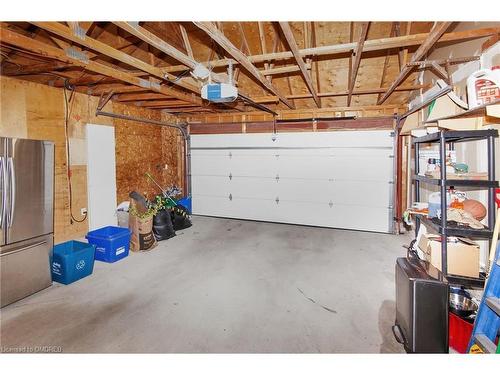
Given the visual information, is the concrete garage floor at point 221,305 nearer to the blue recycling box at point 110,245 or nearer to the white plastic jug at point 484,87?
the blue recycling box at point 110,245

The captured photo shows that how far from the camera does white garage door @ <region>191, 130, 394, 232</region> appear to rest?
17.9 feet

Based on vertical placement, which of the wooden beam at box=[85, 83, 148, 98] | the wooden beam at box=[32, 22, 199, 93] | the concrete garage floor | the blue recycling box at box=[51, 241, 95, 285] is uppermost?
the wooden beam at box=[85, 83, 148, 98]

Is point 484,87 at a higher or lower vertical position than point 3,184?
higher

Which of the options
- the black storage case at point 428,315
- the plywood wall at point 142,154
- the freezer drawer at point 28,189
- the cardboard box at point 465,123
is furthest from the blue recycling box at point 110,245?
the cardboard box at point 465,123

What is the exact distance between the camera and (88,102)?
14.2 ft

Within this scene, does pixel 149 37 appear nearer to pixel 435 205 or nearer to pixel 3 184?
pixel 3 184

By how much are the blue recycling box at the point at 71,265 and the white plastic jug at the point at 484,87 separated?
4.24 metres

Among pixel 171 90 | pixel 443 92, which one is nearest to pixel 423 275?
pixel 443 92

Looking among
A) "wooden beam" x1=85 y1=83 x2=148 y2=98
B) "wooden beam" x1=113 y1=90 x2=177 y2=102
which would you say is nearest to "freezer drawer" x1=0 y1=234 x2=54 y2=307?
"wooden beam" x1=85 y1=83 x2=148 y2=98

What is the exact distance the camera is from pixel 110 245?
3641 mm

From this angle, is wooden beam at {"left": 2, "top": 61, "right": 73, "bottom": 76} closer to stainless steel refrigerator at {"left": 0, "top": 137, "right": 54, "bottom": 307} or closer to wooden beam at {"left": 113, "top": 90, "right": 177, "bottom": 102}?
stainless steel refrigerator at {"left": 0, "top": 137, "right": 54, "bottom": 307}

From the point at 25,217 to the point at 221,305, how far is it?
2.27m

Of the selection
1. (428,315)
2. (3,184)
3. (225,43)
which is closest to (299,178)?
(225,43)

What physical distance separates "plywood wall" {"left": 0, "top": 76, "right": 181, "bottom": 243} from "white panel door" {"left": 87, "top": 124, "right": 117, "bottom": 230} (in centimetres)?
9
